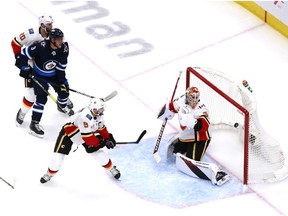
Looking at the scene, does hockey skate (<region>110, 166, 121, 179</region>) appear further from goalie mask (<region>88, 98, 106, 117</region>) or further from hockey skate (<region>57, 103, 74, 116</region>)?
hockey skate (<region>57, 103, 74, 116</region>)

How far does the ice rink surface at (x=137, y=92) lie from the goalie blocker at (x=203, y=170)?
1.8 inches

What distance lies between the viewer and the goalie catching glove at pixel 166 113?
6906 millimetres

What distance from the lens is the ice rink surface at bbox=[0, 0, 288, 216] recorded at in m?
6.66

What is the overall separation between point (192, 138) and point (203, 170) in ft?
0.77

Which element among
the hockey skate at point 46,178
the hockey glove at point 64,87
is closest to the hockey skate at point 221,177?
the hockey skate at point 46,178

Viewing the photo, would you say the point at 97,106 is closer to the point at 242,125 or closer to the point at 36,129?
the point at 36,129

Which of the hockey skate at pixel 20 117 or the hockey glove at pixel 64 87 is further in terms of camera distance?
the hockey skate at pixel 20 117

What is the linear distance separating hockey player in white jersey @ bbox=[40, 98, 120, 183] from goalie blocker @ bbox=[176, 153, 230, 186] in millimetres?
440

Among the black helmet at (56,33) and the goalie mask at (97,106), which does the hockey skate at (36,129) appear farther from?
the goalie mask at (97,106)

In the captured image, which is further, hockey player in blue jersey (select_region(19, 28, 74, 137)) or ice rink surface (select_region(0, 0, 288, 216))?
hockey player in blue jersey (select_region(19, 28, 74, 137))

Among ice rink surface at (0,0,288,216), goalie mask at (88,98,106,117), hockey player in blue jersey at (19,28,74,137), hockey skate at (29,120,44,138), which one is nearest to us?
goalie mask at (88,98,106,117)

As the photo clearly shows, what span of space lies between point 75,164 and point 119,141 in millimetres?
400

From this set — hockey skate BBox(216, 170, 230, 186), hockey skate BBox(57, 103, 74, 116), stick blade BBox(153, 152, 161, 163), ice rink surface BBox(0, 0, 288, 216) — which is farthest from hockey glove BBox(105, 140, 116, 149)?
hockey skate BBox(57, 103, 74, 116)

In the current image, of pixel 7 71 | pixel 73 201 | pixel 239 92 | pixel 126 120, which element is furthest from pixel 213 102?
pixel 7 71
